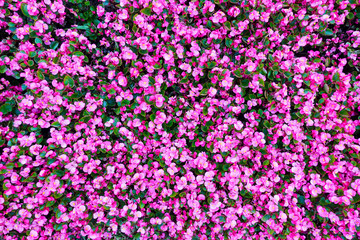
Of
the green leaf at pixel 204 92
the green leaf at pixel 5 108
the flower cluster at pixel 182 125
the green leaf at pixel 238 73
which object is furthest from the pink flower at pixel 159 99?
the green leaf at pixel 5 108

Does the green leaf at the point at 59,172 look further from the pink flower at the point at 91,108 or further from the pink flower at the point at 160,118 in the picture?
the pink flower at the point at 160,118

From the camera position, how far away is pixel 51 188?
85.7 inches

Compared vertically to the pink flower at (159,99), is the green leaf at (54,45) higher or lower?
higher

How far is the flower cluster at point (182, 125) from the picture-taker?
7.30 ft

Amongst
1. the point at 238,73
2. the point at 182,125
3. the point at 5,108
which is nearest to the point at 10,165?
the point at 5,108

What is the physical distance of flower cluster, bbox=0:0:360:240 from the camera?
7.30 feet

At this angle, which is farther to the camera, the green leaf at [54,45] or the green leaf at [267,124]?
the green leaf at [54,45]

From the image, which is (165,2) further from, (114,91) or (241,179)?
(241,179)

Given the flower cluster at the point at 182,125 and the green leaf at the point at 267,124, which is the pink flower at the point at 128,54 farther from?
the green leaf at the point at 267,124

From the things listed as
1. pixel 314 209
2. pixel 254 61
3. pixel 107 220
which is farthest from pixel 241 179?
pixel 107 220

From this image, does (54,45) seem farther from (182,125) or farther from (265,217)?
(265,217)

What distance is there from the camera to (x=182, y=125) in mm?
2354

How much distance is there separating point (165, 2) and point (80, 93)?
1.27 meters

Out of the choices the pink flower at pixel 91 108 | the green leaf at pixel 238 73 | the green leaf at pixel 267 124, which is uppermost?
the green leaf at pixel 238 73
